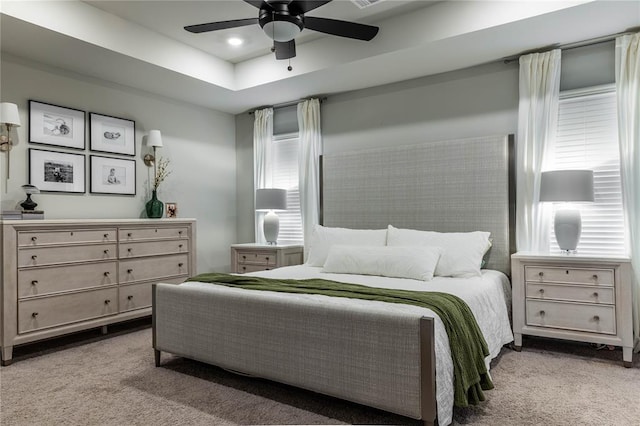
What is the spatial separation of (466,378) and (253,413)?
1164 mm

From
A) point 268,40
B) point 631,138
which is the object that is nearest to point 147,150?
point 268,40

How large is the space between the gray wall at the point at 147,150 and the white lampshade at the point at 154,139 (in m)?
0.14

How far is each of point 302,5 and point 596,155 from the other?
2.76 meters

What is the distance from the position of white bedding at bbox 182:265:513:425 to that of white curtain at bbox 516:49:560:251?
49 cm

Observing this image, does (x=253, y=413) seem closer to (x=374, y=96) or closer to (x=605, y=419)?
(x=605, y=419)

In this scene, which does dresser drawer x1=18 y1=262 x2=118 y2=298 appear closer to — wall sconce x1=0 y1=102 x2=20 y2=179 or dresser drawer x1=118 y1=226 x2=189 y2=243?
dresser drawer x1=118 y1=226 x2=189 y2=243

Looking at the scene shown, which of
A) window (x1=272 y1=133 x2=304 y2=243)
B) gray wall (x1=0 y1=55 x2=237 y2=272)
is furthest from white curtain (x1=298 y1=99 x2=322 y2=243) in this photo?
gray wall (x1=0 y1=55 x2=237 y2=272)

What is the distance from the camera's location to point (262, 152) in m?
5.44

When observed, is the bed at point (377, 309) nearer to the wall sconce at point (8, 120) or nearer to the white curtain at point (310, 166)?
the white curtain at point (310, 166)

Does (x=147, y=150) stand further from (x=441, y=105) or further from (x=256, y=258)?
(x=441, y=105)

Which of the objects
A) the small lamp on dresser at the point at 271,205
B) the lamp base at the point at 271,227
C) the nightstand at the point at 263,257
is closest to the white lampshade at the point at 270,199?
the small lamp on dresser at the point at 271,205

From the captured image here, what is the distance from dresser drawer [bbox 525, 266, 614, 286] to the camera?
3033 mm

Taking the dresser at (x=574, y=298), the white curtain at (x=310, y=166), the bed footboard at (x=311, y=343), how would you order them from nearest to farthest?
the bed footboard at (x=311, y=343) < the dresser at (x=574, y=298) < the white curtain at (x=310, y=166)

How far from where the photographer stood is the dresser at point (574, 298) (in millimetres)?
2971
